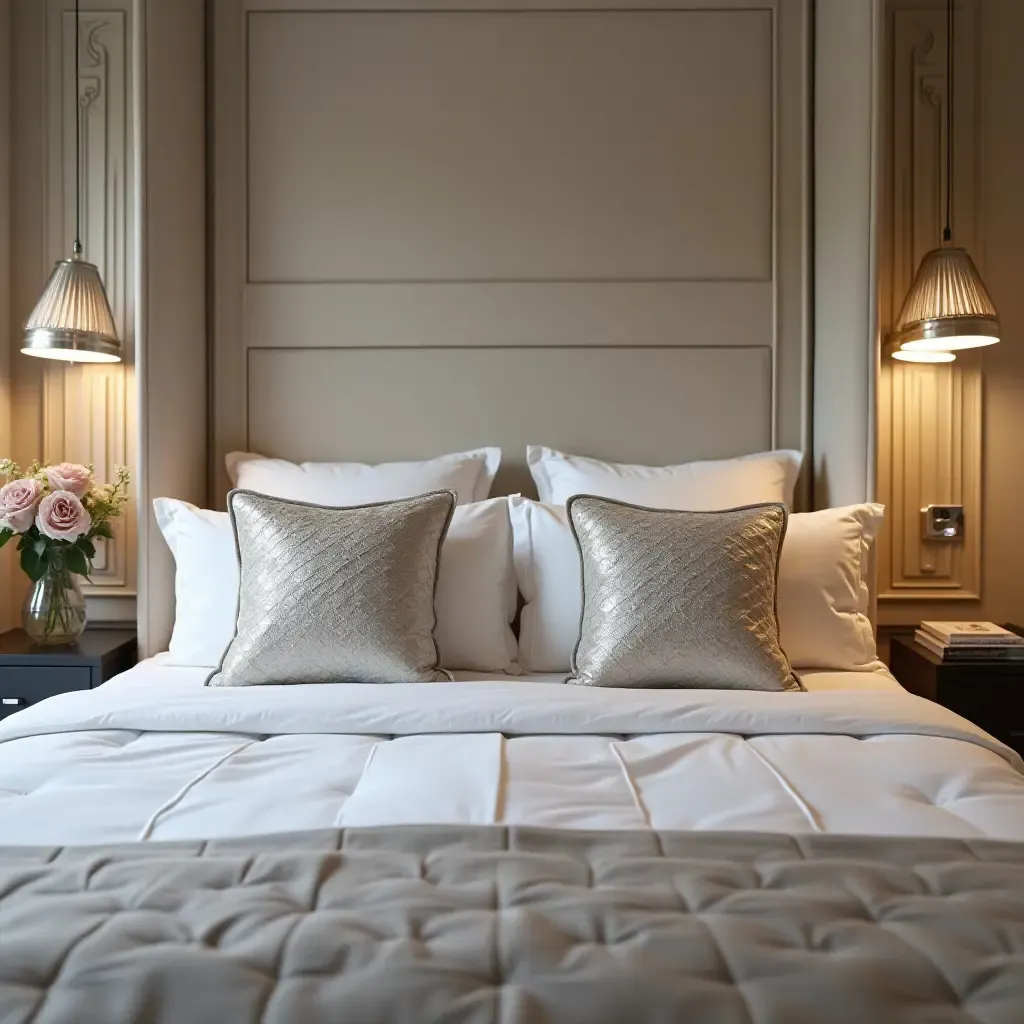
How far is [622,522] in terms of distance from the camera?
2062 mm

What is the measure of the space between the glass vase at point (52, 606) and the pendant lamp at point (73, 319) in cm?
56

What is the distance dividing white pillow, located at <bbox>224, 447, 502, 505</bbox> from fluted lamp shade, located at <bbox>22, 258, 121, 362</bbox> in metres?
0.47

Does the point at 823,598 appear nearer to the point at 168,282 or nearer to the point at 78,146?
the point at 168,282

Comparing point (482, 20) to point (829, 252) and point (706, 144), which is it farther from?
point (829, 252)

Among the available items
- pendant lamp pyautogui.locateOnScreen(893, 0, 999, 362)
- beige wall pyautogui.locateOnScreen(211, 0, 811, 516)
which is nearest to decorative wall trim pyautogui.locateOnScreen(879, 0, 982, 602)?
pendant lamp pyautogui.locateOnScreen(893, 0, 999, 362)

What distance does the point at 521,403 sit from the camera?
273cm

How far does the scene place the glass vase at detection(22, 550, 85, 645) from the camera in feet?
7.97

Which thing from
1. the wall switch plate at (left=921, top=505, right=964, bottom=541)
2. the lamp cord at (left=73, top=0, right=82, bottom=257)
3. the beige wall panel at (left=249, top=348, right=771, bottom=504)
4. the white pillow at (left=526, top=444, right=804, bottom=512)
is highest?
the lamp cord at (left=73, top=0, right=82, bottom=257)

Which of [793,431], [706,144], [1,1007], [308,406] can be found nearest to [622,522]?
[793,431]

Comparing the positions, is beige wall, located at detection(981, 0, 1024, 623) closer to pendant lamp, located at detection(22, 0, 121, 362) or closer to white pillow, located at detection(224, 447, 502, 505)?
white pillow, located at detection(224, 447, 502, 505)

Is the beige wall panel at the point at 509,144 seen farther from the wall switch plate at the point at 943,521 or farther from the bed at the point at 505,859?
the bed at the point at 505,859

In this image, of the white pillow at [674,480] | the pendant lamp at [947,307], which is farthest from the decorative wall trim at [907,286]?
the white pillow at [674,480]

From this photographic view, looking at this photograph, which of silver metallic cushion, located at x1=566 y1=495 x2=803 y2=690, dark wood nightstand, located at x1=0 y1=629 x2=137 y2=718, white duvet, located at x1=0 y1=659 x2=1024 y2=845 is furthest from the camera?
dark wood nightstand, located at x1=0 y1=629 x2=137 y2=718

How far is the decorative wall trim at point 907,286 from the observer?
274 centimetres
